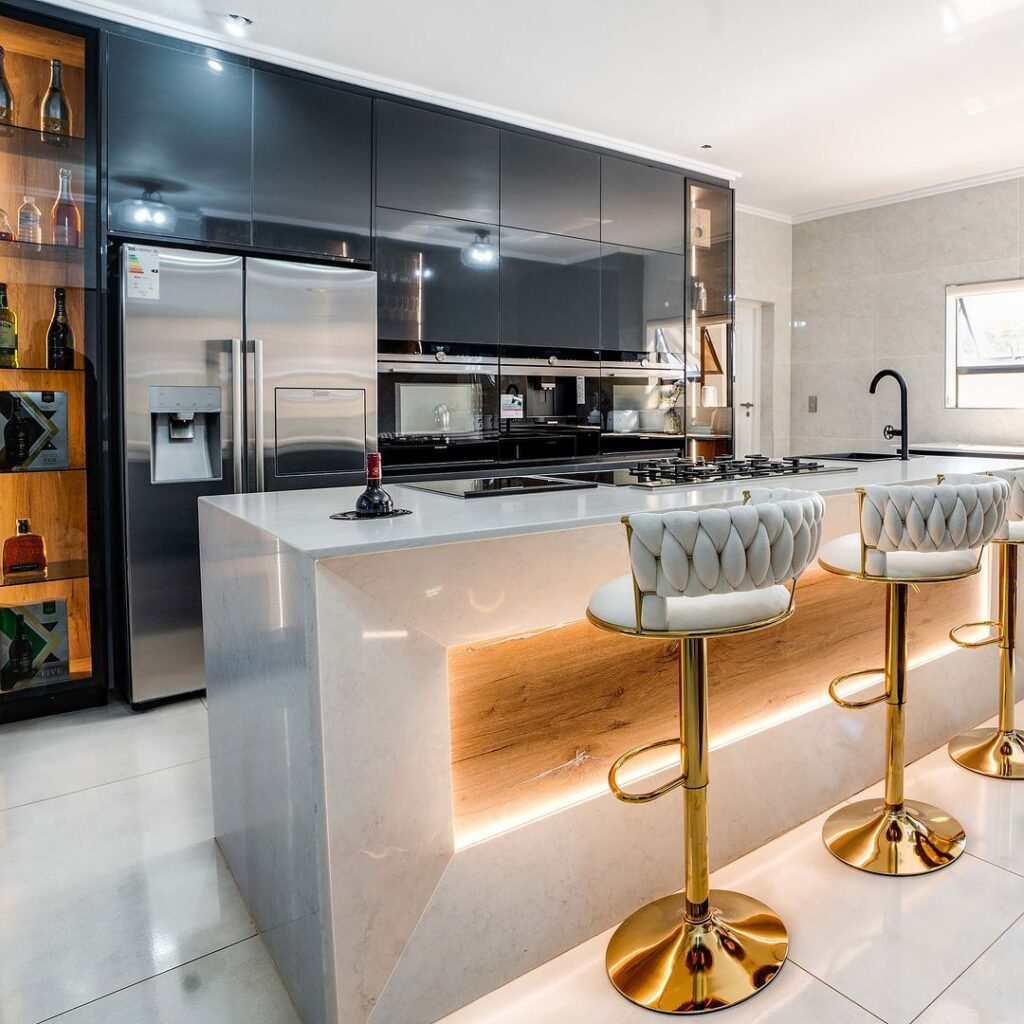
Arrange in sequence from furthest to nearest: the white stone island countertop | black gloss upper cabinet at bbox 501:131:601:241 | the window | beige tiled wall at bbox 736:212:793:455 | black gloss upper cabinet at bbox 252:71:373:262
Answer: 1. beige tiled wall at bbox 736:212:793:455
2. the window
3. black gloss upper cabinet at bbox 501:131:601:241
4. black gloss upper cabinet at bbox 252:71:373:262
5. the white stone island countertop

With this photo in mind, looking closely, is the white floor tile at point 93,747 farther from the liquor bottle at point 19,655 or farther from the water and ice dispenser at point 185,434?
the water and ice dispenser at point 185,434

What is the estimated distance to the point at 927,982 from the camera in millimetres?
1572

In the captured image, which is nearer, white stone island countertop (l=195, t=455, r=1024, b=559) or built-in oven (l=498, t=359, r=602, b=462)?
white stone island countertop (l=195, t=455, r=1024, b=559)

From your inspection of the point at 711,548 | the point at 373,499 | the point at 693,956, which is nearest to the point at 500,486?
the point at 373,499

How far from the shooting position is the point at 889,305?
5871 mm

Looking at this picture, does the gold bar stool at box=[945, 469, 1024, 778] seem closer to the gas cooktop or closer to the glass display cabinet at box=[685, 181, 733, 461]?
the gas cooktop

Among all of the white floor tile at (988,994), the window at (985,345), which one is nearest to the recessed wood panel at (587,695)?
the white floor tile at (988,994)

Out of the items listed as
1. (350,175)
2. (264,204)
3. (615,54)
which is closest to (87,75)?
(264,204)

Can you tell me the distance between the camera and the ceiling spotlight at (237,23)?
10.3ft

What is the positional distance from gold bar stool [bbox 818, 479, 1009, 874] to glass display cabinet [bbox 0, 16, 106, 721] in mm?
2823

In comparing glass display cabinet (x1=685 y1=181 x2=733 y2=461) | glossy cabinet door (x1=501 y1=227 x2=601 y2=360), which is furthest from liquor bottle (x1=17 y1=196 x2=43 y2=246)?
glass display cabinet (x1=685 y1=181 x2=733 y2=461)

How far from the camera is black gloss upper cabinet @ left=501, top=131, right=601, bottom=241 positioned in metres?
4.24

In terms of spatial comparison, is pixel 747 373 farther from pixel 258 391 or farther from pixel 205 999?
pixel 205 999

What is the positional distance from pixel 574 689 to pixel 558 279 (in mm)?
3182
